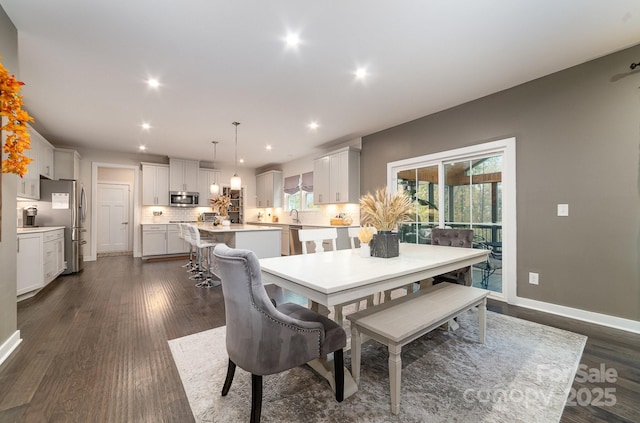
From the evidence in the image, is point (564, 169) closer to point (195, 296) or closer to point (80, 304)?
point (195, 296)

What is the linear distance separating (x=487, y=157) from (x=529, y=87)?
906 mm

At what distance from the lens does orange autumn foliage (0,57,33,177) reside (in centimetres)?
162

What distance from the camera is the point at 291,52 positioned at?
2.56 meters

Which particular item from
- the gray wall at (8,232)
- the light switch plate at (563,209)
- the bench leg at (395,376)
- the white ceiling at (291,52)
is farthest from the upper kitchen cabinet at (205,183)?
the light switch plate at (563,209)

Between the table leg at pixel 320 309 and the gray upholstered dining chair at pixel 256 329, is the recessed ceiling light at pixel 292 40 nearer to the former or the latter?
the gray upholstered dining chair at pixel 256 329

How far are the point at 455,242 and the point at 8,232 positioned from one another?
4.34 m

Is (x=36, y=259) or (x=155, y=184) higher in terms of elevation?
(x=155, y=184)

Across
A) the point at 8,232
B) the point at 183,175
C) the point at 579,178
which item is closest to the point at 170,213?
the point at 183,175

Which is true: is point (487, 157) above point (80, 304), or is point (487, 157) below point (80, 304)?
above

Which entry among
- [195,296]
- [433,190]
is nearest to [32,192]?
[195,296]

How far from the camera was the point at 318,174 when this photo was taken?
611cm

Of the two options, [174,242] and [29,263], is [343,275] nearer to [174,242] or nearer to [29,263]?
[29,263]

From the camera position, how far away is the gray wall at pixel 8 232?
205 centimetres

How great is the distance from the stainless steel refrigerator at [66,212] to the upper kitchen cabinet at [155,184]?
5.64ft
